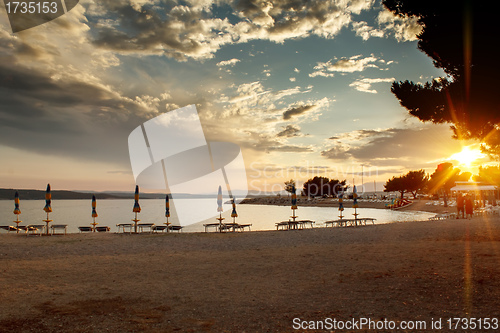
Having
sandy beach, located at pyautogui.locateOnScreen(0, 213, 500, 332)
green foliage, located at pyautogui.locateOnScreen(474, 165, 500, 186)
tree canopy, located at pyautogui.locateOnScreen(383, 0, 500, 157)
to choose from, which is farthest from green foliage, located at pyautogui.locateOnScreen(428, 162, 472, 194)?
sandy beach, located at pyautogui.locateOnScreen(0, 213, 500, 332)

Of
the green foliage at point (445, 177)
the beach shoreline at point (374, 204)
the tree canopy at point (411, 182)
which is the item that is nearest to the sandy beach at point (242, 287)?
the beach shoreline at point (374, 204)

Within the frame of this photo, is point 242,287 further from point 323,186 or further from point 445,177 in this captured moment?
point 323,186

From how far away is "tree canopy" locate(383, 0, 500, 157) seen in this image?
915cm

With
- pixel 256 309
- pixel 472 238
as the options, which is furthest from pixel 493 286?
pixel 472 238

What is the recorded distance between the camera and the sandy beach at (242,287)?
5230mm

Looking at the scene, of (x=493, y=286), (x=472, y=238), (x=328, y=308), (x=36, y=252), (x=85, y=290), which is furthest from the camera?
(x=472, y=238)

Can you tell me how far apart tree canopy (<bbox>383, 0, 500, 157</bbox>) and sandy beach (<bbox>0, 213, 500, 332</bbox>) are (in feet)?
14.2

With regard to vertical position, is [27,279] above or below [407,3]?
below

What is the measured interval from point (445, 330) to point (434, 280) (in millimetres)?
2745

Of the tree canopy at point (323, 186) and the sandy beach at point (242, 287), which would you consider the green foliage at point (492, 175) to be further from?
the tree canopy at point (323, 186)

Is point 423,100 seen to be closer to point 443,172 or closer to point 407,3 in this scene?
point 407,3

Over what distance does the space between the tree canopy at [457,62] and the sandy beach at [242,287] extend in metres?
4.33

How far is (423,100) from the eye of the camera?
10984 mm

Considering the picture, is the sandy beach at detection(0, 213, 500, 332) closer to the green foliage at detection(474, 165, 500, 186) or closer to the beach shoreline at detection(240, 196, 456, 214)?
the beach shoreline at detection(240, 196, 456, 214)
